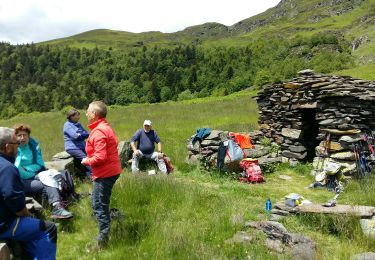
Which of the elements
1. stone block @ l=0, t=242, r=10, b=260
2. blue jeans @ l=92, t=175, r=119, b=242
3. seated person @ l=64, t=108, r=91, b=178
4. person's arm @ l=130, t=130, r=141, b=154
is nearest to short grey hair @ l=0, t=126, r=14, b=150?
stone block @ l=0, t=242, r=10, b=260

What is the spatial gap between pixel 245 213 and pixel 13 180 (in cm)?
429

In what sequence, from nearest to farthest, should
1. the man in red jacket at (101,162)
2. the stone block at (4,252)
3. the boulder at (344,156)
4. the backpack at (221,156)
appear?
1. the stone block at (4,252)
2. the man in red jacket at (101,162)
3. the boulder at (344,156)
4. the backpack at (221,156)

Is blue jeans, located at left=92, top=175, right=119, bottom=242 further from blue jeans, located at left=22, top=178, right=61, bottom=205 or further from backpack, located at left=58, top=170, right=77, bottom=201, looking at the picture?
backpack, located at left=58, top=170, right=77, bottom=201

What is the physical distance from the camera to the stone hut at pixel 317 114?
11375 millimetres

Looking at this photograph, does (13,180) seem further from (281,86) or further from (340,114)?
(281,86)

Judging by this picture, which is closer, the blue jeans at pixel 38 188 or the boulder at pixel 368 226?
the boulder at pixel 368 226

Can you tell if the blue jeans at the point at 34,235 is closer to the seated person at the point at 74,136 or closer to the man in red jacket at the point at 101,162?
the man in red jacket at the point at 101,162

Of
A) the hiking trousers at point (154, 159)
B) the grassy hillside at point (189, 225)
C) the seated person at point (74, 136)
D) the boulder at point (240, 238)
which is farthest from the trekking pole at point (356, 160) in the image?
the seated person at point (74, 136)

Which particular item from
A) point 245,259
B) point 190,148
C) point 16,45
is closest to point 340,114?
point 190,148

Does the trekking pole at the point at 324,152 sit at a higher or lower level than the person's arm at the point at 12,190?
lower

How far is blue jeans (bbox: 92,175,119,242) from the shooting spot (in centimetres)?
575

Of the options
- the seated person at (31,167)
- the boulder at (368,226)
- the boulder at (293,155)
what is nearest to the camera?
the boulder at (368,226)

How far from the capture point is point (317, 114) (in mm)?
12219

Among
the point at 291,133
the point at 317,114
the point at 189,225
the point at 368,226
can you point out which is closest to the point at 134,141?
the point at 291,133
